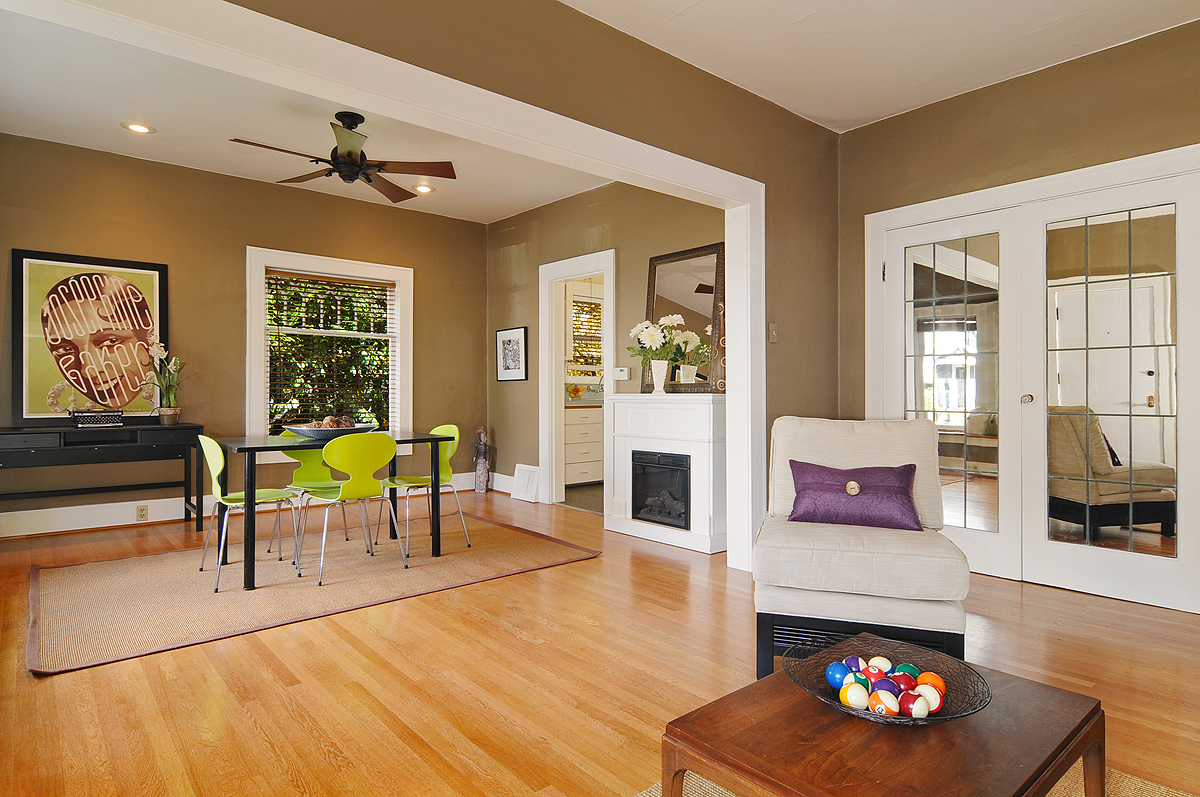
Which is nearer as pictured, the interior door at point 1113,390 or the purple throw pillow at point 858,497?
the purple throw pillow at point 858,497

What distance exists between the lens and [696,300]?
4918mm

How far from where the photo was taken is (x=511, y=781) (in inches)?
70.9

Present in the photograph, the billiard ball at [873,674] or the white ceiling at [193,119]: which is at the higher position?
the white ceiling at [193,119]

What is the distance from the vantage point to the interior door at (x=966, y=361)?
3.78m

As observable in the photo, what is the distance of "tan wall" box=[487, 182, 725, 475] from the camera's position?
5117mm

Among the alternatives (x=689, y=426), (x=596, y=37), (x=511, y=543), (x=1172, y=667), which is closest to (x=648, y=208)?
(x=689, y=426)

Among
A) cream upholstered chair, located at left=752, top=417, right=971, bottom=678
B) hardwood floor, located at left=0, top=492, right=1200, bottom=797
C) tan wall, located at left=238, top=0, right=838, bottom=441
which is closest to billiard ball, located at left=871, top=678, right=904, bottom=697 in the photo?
hardwood floor, located at left=0, top=492, right=1200, bottom=797

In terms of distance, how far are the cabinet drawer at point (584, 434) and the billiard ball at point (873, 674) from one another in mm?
5520

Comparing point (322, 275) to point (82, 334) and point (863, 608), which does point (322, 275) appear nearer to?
point (82, 334)

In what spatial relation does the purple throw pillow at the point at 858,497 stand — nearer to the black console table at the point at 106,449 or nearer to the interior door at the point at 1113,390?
the interior door at the point at 1113,390

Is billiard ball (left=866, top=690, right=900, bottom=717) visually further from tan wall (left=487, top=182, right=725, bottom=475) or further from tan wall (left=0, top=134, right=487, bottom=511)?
tan wall (left=0, top=134, right=487, bottom=511)

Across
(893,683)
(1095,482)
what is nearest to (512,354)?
(1095,482)

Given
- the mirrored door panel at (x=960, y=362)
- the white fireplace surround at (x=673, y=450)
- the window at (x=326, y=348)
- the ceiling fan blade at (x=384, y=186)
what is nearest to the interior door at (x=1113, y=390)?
the mirrored door panel at (x=960, y=362)

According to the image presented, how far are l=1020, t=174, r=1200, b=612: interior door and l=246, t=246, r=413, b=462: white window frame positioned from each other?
508 centimetres
